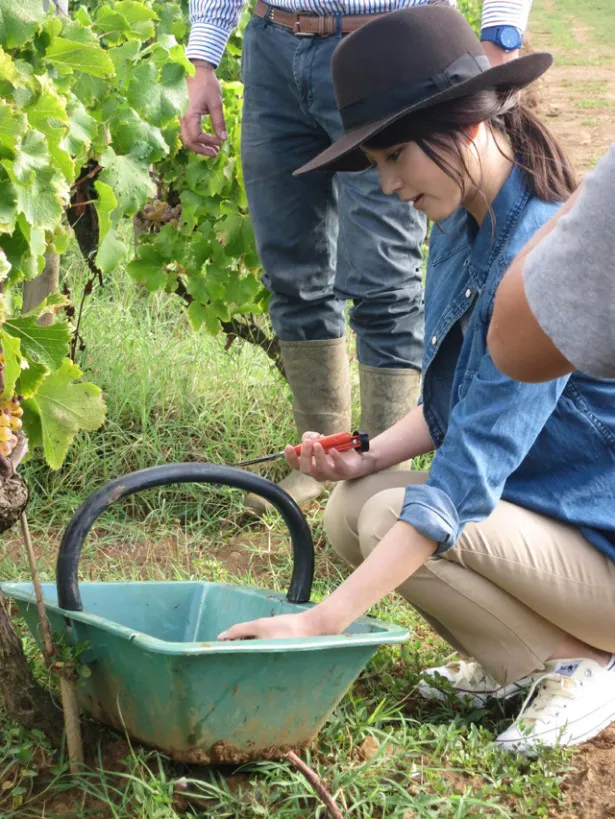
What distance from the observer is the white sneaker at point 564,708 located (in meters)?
2.16

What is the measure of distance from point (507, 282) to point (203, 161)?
9.51 ft

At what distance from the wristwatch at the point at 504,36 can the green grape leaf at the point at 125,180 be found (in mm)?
917

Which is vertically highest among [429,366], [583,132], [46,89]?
[46,89]

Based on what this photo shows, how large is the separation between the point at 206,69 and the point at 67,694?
6.44 ft

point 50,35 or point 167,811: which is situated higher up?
point 50,35

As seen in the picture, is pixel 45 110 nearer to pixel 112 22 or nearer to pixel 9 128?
pixel 9 128

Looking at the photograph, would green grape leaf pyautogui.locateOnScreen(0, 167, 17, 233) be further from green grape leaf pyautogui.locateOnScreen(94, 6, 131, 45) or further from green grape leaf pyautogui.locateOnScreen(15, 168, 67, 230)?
green grape leaf pyautogui.locateOnScreen(94, 6, 131, 45)

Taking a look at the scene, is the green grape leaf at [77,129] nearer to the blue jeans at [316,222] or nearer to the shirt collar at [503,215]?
the blue jeans at [316,222]

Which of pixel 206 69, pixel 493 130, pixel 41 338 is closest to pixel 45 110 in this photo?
pixel 41 338

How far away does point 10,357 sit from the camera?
169cm


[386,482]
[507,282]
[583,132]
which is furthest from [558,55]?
[507,282]

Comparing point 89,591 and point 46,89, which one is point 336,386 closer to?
point 89,591

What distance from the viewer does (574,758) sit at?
2.18 metres

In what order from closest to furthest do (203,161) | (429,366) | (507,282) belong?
(507,282)
(429,366)
(203,161)
